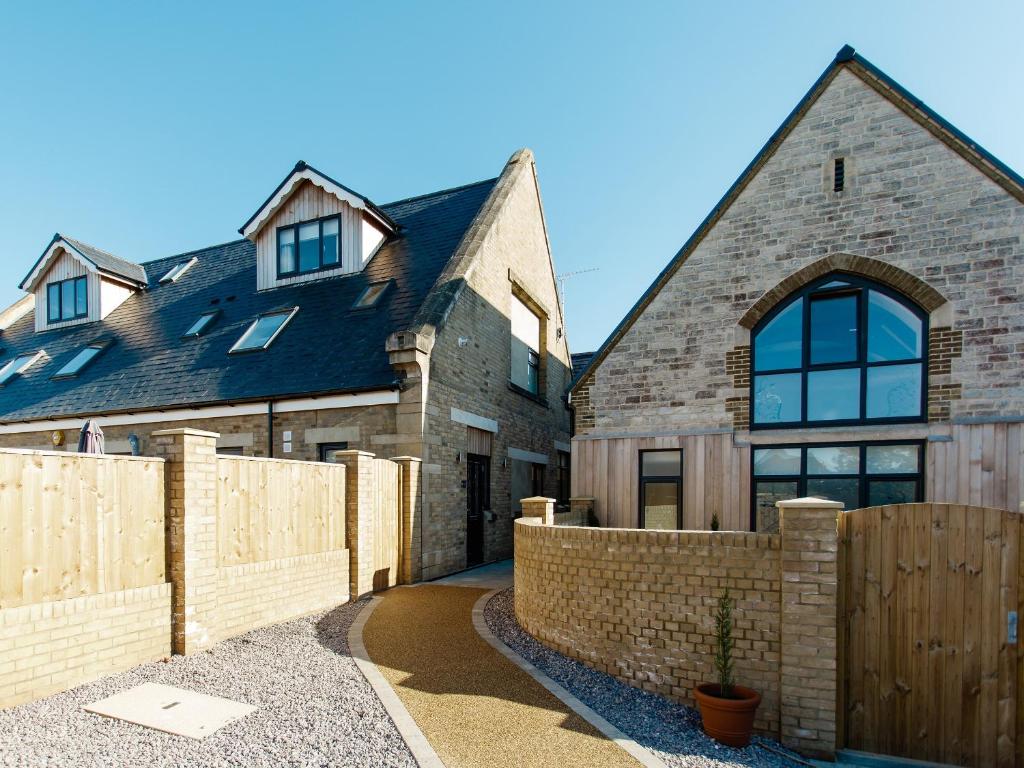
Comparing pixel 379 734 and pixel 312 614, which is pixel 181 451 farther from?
pixel 379 734

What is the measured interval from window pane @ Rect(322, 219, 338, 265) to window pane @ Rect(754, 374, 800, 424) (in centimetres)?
1086

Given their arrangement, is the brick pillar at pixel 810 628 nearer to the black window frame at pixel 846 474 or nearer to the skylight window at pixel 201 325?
the black window frame at pixel 846 474

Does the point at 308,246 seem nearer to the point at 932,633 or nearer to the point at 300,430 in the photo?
the point at 300,430

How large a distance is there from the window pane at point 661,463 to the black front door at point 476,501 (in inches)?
169

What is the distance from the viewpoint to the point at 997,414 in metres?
8.85

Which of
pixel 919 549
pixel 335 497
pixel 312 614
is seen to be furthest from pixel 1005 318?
pixel 312 614

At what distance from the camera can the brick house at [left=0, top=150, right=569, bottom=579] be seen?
12.1 metres

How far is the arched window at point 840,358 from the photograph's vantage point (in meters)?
9.49

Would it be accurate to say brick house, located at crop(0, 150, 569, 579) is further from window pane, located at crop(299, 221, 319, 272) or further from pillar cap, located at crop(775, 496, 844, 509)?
pillar cap, located at crop(775, 496, 844, 509)

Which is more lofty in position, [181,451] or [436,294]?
[436,294]

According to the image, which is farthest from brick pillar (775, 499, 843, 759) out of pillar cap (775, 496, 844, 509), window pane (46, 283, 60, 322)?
window pane (46, 283, 60, 322)

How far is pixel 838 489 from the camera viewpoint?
32.0ft

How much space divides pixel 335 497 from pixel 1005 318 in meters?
10.7

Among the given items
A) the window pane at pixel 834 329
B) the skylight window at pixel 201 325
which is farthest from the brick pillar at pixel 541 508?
the skylight window at pixel 201 325
